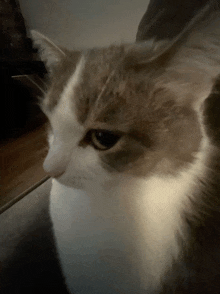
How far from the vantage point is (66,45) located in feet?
1.52

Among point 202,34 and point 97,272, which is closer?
point 202,34

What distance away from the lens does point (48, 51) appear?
490mm

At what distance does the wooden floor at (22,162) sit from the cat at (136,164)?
0.05 m

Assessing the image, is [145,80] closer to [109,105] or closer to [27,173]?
[109,105]

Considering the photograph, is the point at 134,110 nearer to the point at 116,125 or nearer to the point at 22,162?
the point at 116,125

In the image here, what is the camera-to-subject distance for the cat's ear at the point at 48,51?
18.4 inches

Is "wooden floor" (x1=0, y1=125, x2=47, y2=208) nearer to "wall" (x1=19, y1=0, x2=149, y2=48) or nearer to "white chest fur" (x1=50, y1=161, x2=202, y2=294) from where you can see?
"white chest fur" (x1=50, y1=161, x2=202, y2=294)

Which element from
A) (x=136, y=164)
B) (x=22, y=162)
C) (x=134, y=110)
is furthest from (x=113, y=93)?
(x=22, y=162)

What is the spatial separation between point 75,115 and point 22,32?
231 mm

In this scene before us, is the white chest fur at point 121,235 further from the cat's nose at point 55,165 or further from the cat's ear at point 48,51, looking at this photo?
the cat's ear at point 48,51

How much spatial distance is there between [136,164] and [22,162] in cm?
30

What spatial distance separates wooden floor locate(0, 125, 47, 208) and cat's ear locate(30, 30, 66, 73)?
162 mm

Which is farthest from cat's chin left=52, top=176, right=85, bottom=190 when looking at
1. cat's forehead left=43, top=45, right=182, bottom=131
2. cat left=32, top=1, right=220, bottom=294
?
cat's forehead left=43, top=45, right=182, bottom=131

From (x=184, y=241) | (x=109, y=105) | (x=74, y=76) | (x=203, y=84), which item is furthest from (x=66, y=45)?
(x=184, y=241)
